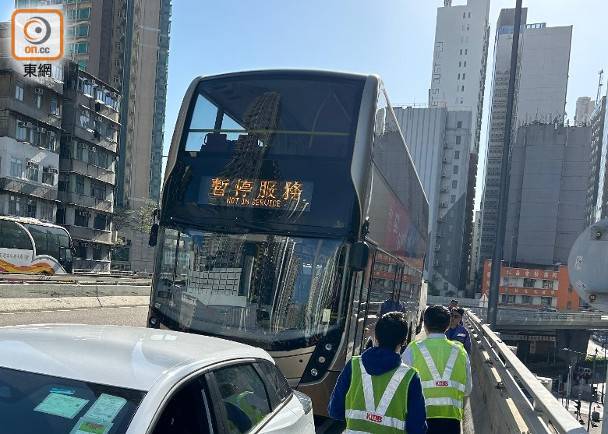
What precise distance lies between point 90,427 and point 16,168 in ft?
151

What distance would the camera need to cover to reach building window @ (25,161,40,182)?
146ft

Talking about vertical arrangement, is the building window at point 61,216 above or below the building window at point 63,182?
below

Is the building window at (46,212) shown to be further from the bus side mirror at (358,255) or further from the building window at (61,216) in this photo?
the bus side mirror at (358,255)

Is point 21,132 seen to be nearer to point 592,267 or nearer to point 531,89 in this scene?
point 592,267

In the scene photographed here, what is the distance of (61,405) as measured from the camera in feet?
8.09

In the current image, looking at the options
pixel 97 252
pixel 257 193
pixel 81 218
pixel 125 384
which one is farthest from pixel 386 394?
pixel 97 252

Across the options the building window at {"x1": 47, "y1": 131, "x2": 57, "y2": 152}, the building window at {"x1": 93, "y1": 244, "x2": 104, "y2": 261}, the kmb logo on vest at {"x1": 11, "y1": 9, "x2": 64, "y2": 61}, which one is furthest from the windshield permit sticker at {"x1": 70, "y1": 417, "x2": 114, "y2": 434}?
the building window at {"x1": 93, "y1": 244, "x2": 104, "y2": 261}

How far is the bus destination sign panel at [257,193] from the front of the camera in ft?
23.9

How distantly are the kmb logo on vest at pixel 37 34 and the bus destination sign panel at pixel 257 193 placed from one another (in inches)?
1533

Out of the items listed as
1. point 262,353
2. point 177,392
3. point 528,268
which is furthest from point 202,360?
point 528,268

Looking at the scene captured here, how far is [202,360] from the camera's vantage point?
9.74 ft

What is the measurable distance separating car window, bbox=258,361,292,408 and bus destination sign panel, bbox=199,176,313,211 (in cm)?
349

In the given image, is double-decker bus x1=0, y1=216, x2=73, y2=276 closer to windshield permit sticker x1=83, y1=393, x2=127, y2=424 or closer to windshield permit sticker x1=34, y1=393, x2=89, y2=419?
windshield permit sticker x1=34, y1=393, x2=89, y2=419

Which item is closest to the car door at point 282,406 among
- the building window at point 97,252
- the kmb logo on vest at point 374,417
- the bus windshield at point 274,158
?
the kmb logo on vest at point 374,417
